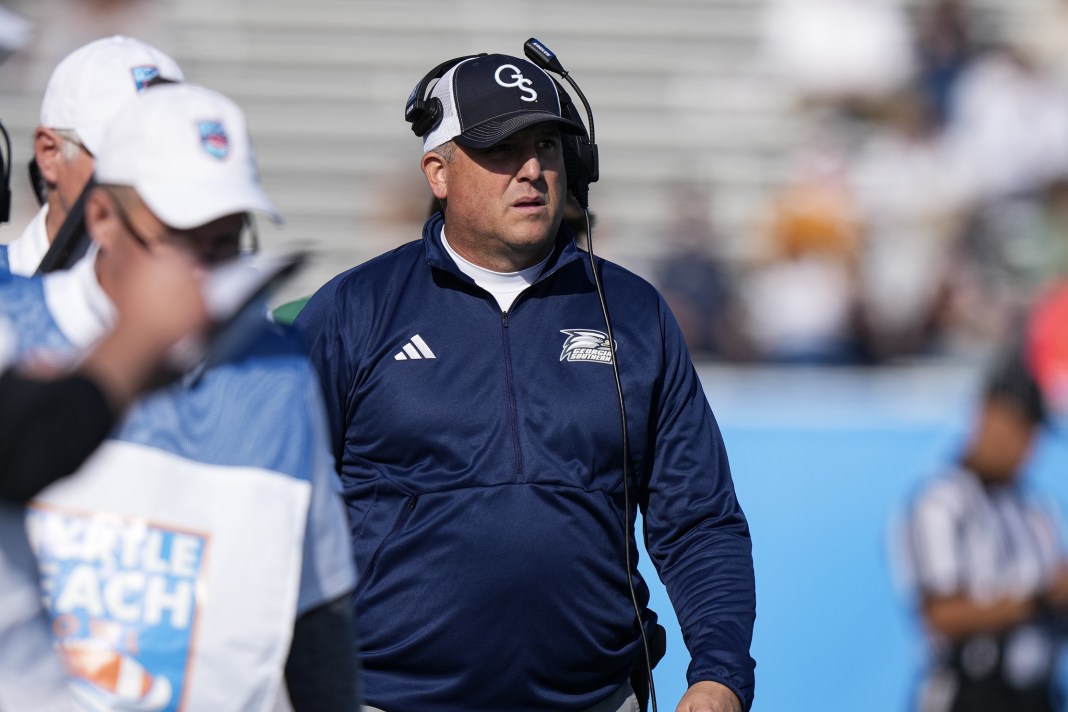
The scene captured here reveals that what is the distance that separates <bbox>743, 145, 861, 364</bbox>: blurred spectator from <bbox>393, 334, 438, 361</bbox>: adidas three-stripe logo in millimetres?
3977

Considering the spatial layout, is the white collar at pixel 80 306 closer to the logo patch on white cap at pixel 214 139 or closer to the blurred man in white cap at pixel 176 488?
the blurred man in white cap at pixel 176 488

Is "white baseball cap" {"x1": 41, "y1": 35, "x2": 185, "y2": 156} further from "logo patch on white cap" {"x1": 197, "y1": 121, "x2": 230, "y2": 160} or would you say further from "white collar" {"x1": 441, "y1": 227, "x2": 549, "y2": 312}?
"logo patch on white cap" {"x1": 197, "y1": 121, "x2": 230, "y2": 160}

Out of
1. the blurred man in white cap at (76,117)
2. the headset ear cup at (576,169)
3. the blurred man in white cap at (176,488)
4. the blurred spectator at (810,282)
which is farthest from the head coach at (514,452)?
the blurred spectator at (810,282)

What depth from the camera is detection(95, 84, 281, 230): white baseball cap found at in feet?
5.34

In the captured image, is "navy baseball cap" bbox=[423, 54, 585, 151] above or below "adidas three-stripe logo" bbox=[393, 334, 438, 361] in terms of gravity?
above

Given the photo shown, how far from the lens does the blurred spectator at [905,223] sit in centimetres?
667

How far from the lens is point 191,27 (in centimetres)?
787

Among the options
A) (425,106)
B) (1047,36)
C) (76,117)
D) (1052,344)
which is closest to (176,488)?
(76,117)

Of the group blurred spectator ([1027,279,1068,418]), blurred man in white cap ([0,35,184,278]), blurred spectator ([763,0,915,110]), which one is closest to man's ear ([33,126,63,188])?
blurred man in white cap ([0,35,184,278])

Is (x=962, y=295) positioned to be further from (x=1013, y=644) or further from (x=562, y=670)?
(x=562, y=670)

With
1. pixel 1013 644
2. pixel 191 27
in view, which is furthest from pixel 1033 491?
pixel 191 27

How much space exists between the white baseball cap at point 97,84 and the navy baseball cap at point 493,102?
0.50 meters

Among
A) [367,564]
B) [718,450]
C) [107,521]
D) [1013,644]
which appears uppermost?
[107,521]

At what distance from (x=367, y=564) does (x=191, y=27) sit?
19.2 feet
